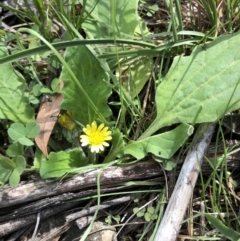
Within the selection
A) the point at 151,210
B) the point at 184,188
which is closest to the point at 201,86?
the point at 184,188

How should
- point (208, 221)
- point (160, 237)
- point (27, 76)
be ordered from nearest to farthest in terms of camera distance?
Result: 1. point (160, 237)
2. point (208, 221)
3. point (27, 76)

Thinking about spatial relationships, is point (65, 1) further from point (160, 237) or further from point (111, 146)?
point (160, 237)

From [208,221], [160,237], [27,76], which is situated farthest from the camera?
[27,76]

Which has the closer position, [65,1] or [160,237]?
[160,237]

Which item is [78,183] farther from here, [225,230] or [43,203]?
[225,230]

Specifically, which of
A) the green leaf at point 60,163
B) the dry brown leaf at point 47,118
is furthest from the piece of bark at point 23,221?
the dry brown leaf at point 47,118

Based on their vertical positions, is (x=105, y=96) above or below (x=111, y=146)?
above

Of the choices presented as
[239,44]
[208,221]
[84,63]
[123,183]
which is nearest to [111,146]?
[123,183]
